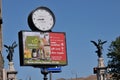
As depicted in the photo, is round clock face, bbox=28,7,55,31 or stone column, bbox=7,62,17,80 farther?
stone column, bbox=7,62,17,80

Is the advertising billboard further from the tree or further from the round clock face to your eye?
the tree

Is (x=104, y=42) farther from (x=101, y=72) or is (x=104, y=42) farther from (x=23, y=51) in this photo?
(x=23, y=51)

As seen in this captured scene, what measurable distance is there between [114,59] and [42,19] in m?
62.3

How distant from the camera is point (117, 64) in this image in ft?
250

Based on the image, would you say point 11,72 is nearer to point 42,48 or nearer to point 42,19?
point 42,19

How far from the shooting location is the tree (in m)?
75.9

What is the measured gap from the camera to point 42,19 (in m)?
15.8

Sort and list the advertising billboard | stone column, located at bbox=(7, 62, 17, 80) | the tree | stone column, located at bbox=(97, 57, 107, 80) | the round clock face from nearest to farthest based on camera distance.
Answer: the advertising billboard → the round clock face → stone column, located at bbox=(97, 57, 107, 80) → stone column, located at bbox=(7, 62, 17, 80) → the tree

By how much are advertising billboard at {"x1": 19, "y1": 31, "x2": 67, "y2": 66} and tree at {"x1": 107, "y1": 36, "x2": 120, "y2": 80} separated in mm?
60137

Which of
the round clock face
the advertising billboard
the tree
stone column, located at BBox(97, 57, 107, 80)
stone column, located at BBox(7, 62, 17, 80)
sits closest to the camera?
the advertising billboard

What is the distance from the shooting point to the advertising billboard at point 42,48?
15164 mm

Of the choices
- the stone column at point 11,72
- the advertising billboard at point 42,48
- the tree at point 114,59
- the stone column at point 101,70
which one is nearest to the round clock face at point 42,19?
the advertising billboard at point 42,48

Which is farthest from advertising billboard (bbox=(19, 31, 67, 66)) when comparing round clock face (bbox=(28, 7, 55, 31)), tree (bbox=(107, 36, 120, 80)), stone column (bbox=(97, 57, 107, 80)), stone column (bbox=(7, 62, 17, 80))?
tree (bbox=(107, 36, 120, 80))

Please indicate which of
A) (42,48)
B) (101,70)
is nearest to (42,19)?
(42,48)
